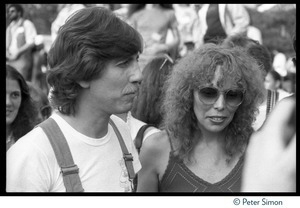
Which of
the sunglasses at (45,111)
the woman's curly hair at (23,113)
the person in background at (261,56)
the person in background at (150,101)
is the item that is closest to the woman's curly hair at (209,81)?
the person in background at (150,101)

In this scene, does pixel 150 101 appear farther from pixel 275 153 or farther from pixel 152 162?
pixel 275 153

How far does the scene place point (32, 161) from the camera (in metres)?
1.81

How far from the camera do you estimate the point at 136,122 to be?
121 inches

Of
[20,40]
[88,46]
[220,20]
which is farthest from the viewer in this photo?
[20,40]

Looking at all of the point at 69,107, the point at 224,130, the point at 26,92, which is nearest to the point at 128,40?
the point at 69,107

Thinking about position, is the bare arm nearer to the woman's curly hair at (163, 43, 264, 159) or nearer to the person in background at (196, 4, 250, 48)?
the woman's curly hair at (163, 43, 264, 159)

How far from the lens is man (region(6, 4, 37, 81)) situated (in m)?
7.00

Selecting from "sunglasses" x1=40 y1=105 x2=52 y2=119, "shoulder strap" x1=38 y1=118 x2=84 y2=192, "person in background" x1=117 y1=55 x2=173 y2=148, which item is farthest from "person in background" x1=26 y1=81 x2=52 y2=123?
"shoulder strap" x1=38 y1=118 x2=84 y2=192

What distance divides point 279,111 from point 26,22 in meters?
6.65

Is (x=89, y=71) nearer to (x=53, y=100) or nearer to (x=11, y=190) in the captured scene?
(x=53, y=100)

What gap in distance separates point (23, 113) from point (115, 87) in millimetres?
1311

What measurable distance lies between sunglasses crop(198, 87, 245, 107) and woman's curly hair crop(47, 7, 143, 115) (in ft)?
1.89

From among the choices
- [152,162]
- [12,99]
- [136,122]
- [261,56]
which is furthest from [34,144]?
[261,56]

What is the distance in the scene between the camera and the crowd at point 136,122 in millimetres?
1814
